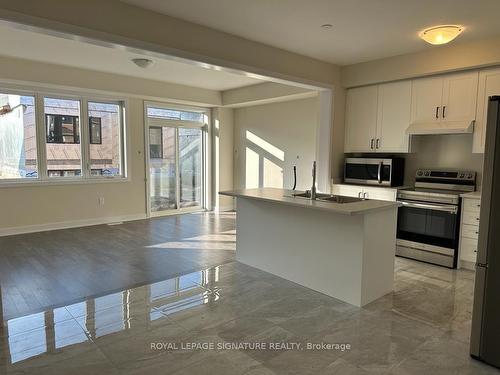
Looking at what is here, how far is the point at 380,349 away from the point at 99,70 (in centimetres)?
581

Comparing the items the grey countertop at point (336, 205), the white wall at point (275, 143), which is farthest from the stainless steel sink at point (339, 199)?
the white wall at point (275, 143)

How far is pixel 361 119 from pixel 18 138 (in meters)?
5.56

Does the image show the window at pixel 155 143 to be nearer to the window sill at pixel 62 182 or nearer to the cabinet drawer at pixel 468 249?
the window sill at pixel 62 182

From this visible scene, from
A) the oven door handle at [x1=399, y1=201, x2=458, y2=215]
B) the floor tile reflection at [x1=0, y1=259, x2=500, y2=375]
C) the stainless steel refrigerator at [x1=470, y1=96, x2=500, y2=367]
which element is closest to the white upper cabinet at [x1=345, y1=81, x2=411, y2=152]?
the oven door handle at [x1=399, y1=201, x2=458, y2=215]

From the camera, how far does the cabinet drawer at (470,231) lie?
393cm

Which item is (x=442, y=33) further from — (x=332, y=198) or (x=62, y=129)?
(x=62, y=129)

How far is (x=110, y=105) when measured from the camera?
21.7 ft

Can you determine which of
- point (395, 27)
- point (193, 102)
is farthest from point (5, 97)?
point (395, 27)

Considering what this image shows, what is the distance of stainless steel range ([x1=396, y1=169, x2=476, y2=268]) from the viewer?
409 centimetres

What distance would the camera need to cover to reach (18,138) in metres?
5.66

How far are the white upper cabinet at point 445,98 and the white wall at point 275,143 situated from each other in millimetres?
2003

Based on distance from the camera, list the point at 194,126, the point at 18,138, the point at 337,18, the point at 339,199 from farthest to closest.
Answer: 1. the point at 194,126
2. the point at 18,138
3. the point at 339,199
4. the point at 337,18

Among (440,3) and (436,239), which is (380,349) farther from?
(440,3)

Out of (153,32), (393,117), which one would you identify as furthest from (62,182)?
(393,117)
